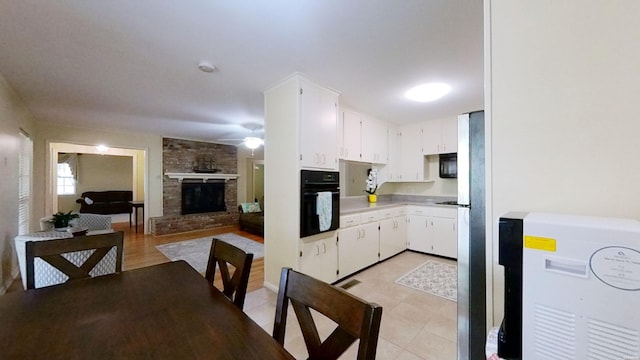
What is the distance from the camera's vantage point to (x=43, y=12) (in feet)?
5.26

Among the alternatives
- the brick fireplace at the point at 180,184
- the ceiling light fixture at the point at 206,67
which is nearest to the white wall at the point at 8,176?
the ceiling light fixture at the point at 206,67

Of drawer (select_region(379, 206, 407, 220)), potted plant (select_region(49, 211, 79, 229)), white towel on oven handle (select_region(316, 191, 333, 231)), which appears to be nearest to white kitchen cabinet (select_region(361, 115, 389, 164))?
drawer (select_region(379, 206, 407, 220))

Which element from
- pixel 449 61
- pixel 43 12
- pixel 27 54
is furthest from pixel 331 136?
pixel 27 54

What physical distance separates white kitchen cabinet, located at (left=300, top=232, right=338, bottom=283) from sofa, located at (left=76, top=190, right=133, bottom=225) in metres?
7.08

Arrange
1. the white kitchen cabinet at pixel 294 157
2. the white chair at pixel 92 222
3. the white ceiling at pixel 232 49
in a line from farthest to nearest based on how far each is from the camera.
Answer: the white chair at pixel 92 222 → the white kitchen cabinet at pixel 294 157 → the white ceiling at pixel 232 49

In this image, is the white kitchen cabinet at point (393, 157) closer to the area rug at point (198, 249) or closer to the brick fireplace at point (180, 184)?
the area rug at point (198, 249)

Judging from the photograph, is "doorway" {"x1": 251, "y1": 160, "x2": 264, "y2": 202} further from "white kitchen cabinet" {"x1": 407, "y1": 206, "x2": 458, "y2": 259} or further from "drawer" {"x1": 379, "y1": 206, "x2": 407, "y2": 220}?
"white kitchen cabinet" {"x1": 407, "y1": 206, "x2": 458, "y2": 259}

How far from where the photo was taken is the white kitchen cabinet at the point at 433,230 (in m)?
3.84

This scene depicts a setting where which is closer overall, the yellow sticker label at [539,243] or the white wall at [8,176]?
the yellow sticker label at [539,243]

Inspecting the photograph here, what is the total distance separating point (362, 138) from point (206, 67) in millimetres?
2249

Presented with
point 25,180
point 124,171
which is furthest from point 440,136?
point 124,171

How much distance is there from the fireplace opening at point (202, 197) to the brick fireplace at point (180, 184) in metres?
0.11

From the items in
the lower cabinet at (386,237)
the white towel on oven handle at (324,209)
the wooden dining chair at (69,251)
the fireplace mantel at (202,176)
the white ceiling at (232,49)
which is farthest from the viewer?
the fireplace mantel at (202,176)

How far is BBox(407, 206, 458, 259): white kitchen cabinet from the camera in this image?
12.6 feet
